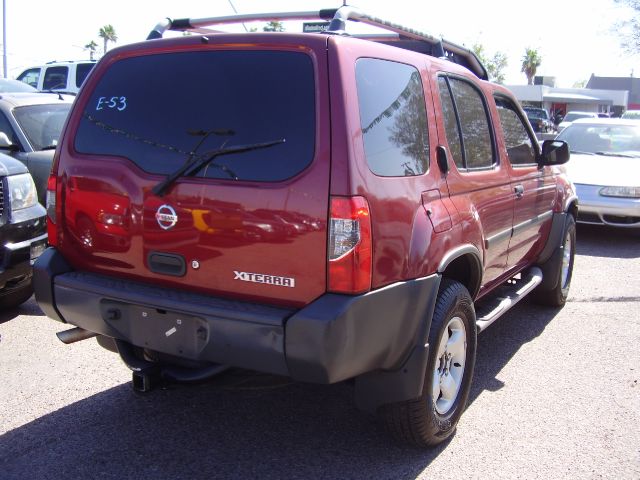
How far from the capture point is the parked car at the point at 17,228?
15.5 feet

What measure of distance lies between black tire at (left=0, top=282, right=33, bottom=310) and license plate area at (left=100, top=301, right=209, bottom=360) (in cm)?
263

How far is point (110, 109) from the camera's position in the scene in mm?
3219

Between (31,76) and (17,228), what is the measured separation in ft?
39.2

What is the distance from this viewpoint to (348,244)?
2.62m

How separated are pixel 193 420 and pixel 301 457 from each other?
709mm

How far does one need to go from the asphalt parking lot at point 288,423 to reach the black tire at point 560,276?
2.61 ft

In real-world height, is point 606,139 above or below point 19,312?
above

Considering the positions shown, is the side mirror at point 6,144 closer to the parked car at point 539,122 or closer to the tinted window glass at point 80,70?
the tinted window glass at point 80,70

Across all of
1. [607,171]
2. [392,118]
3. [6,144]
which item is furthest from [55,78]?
[392,118]

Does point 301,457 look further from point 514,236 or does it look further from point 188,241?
point 514,236

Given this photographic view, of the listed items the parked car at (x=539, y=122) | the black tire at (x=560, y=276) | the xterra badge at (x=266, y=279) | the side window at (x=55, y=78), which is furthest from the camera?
the parked car at (x=539, y=122)

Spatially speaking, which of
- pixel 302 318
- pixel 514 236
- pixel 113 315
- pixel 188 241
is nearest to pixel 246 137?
pixel 188 241

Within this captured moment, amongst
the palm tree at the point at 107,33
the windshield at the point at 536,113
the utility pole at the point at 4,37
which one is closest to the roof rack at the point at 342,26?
the utility pole at the point at 4,37

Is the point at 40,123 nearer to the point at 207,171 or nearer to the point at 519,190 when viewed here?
the point at 207,171
